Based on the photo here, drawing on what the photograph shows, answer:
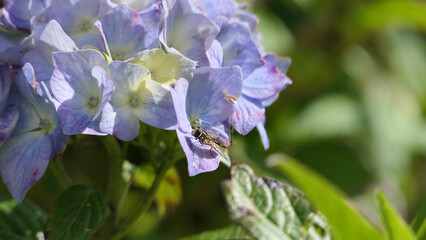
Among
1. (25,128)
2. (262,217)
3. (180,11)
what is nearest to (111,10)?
(180,11)

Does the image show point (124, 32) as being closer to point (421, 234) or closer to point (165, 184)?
point (165, 184)

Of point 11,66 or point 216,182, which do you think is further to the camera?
point 216,182

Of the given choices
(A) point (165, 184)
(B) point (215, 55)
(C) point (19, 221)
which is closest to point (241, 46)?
(B) point (215, 55)

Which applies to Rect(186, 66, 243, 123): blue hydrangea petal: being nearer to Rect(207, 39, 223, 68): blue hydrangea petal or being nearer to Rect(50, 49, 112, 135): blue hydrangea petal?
Rect(207, 39, 223, 68): blue hydrangea petal

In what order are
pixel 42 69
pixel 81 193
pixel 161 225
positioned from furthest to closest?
pixel 161 225
pixel 81 193
pixel 42 69

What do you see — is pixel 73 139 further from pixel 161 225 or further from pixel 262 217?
pixel 161 225

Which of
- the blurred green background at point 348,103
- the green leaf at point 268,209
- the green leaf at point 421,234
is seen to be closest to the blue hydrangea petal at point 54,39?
the green leaf at point 268,209

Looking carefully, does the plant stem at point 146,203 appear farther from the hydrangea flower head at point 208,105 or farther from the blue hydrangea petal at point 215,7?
the blue hydrangea petal at point 215,7
